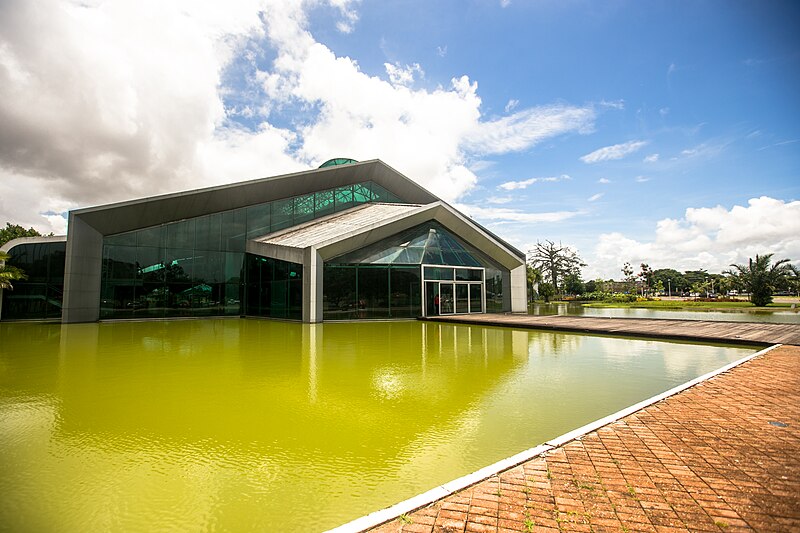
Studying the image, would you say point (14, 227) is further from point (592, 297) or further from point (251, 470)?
point (592, 297)

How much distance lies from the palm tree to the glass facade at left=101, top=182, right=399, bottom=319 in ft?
14.5

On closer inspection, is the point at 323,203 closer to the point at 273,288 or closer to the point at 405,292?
the point at 273,288

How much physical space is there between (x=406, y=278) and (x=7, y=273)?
19.6 m

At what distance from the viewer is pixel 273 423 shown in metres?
4.91

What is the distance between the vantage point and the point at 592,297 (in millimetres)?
54844

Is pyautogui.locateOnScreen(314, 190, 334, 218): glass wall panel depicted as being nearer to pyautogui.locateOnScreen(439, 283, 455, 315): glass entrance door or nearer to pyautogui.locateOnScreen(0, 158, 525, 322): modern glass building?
pyautogui.locateOnScreen(0, 158, 525, 322): modern glass building

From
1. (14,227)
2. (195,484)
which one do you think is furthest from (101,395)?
(14,227)

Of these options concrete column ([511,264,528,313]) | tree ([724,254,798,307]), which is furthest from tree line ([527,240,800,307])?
concrete column ([511,264,528,313])

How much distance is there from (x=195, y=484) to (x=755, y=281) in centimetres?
4205

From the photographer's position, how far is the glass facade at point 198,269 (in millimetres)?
21000

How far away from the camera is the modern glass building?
1986 centimetres

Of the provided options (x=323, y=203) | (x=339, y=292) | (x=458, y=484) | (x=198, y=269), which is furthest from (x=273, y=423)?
(x=323, y=203)

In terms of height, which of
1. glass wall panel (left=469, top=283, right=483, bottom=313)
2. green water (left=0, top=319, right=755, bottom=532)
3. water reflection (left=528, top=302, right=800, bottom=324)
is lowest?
green water (left=0, top=319, right=755, bottom=532)

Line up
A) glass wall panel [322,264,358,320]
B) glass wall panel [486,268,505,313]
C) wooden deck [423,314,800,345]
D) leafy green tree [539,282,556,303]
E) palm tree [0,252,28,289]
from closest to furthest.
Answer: wooden deck [423,314,800,345]
glass wall panel [322,264,358,320]
palm tree [0,252,28,289]
glass wall panel [486,268,505,313]
leafy green tree [539,282,556,303]
